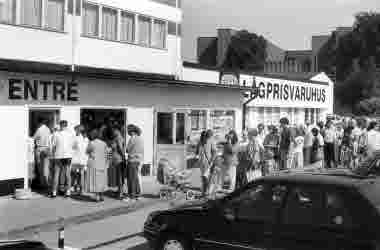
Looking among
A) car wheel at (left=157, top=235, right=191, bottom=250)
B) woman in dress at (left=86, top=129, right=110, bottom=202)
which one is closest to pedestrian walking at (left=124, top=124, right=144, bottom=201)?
woman in dress at (left=86, top=129, right=110, bottom=202)

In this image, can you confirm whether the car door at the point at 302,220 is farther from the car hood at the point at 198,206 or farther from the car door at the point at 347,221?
the car hood at the point at 198,206

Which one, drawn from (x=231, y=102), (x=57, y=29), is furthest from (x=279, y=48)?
(x=57, y=29)

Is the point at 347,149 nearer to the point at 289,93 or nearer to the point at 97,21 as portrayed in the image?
the point at 97,21

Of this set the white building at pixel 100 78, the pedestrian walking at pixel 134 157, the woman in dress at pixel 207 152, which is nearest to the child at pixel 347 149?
the white building at pixel 100 78

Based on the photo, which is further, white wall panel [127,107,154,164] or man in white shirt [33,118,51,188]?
white wall panel [127,107,154,164]

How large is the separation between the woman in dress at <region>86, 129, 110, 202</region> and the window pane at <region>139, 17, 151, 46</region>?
8.43 m

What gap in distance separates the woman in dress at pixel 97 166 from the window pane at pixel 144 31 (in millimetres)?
8426

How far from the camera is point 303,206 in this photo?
6.83 meters

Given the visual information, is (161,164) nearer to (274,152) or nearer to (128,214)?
(128,214)

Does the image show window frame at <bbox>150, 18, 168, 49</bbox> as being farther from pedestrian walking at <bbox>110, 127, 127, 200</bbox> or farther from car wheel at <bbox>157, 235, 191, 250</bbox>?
car wheel at <bbox>157, 235, 191, 250</bbox>

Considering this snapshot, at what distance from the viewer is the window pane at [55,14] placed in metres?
16.6

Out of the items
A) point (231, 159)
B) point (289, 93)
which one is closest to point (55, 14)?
point (231, 159)

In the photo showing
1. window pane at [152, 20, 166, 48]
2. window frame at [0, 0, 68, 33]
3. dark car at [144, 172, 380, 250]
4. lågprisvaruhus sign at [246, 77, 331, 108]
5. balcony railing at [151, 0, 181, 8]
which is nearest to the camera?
dark car at [144, 172, 380, 250]

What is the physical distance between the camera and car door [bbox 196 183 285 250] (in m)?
7.06
